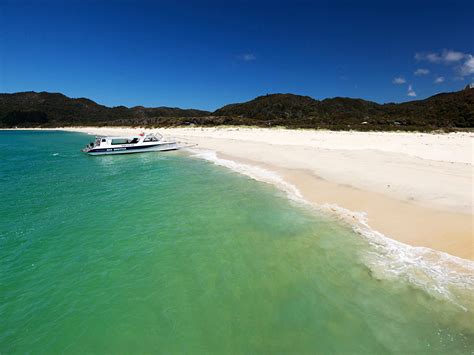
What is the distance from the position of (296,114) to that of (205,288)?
83.9 meters

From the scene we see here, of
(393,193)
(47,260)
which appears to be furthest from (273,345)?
(393,193)

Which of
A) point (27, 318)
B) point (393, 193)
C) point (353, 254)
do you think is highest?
point (393, 193)

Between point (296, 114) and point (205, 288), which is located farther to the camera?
point (296, 114)

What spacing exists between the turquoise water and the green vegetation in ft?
128

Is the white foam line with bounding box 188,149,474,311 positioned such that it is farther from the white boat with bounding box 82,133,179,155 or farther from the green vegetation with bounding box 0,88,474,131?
the green vegetation with bounding box 0,88,474,131

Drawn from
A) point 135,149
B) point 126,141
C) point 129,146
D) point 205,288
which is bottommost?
point 205,288

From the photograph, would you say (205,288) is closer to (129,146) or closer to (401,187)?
(401,187)

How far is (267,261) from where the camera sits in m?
7.16

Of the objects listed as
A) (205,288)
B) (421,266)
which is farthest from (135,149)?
(421,266)

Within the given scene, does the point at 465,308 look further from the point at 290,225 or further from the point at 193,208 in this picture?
the point at 193,208

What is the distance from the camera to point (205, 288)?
616cm

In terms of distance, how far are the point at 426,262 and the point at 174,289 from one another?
6.01m

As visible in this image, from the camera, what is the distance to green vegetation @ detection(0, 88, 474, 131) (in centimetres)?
4517

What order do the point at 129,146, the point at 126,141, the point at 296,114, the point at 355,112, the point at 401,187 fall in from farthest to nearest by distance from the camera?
the point at 296,114
the point at 355,112
the point at 126,141
the point at 129,146
the point at 401,187
